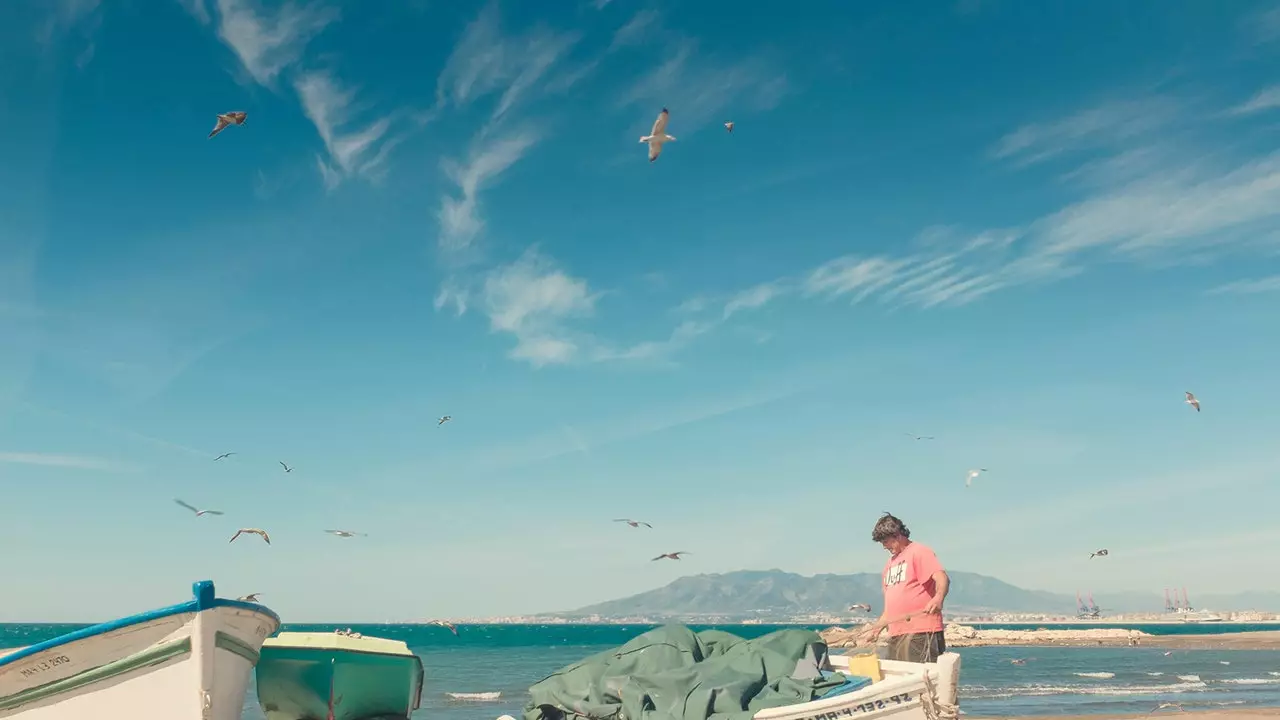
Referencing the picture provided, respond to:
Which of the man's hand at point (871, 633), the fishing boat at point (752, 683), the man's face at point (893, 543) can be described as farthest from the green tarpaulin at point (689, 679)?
the man's face at point (893, 543)

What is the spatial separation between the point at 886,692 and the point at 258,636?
24.5 feet

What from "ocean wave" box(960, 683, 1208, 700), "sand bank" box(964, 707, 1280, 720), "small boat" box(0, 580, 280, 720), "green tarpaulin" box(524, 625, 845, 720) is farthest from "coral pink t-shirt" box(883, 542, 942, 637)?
"ocean wave" box(960, 683, 1208, 700)

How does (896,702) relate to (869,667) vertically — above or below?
below

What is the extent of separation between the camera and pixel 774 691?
29.6 ft

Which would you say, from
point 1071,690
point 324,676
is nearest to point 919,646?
point 324,676

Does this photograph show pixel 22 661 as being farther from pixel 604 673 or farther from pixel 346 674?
pixel 604 673

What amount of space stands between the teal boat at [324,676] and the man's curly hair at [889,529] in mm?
7160

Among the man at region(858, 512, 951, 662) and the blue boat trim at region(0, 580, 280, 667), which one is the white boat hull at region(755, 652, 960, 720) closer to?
the man at region(858, 512, 951, 662)

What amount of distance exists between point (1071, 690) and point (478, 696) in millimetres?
24497

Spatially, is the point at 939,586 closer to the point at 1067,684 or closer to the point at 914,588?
the point at 914,588

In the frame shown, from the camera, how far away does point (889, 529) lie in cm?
995

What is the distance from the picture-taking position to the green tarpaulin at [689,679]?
28.9ft

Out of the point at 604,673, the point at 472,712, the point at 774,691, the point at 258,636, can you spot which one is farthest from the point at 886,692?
the point at 472,712

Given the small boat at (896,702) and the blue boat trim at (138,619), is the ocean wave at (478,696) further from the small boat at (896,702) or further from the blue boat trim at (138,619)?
the small boat at (896,702)
